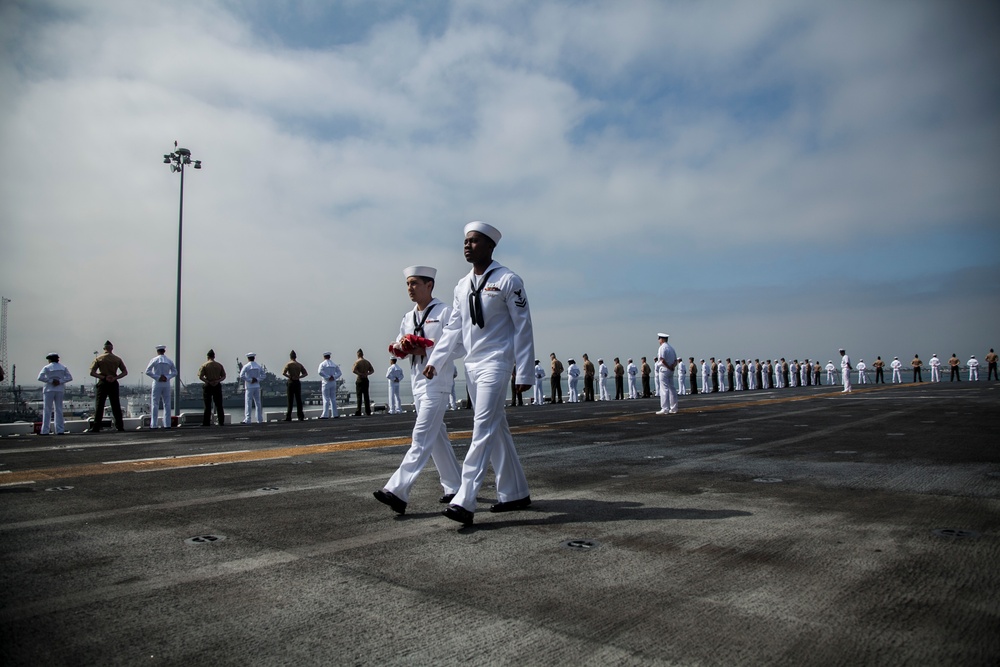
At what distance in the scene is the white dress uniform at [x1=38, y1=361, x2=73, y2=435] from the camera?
16688 mm

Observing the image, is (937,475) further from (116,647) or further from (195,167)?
(195,167)

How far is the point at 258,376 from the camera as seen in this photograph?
2236 centimetres

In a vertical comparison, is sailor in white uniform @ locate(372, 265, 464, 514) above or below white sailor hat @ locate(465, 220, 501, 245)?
below

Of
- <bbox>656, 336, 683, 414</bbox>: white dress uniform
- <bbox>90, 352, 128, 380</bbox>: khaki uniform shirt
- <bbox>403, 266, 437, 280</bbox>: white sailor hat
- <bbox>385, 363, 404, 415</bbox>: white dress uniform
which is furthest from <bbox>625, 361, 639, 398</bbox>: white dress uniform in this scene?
<bbox>403, 266, 437, 280</bbox>: white sailor hat

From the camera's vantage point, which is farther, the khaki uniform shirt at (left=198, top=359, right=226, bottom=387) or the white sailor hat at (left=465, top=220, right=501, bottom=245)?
the khaki uniform shirt at (left=198, top=359, right=226, bottom=387)

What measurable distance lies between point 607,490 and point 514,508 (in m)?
1.02

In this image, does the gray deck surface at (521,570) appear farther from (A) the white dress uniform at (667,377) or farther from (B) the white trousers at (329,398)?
(B) the white trousers at (329,398)

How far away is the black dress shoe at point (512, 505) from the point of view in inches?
190

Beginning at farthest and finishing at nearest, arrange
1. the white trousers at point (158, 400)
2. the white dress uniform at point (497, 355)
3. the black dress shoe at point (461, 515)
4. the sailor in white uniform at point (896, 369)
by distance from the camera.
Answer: the sailor in white uniform at point (896, 369) → the white trousers at point (158, 400) → the white dress uniform at point (497, 355) → the black dress shoe at point (461, 515)

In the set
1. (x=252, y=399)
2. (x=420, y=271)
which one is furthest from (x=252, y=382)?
(x=420, y=271)

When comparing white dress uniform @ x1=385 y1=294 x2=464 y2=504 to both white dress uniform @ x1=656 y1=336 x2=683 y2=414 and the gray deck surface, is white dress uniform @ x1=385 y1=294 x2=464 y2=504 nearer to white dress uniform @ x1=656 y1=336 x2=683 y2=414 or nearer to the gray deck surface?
the gray deck surface

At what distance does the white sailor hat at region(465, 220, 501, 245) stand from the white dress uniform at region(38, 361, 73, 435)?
1611cm

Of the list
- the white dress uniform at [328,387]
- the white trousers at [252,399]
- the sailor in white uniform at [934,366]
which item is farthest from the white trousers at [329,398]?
the sailor in white uniform at [934,366]

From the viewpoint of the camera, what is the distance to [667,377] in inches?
693
